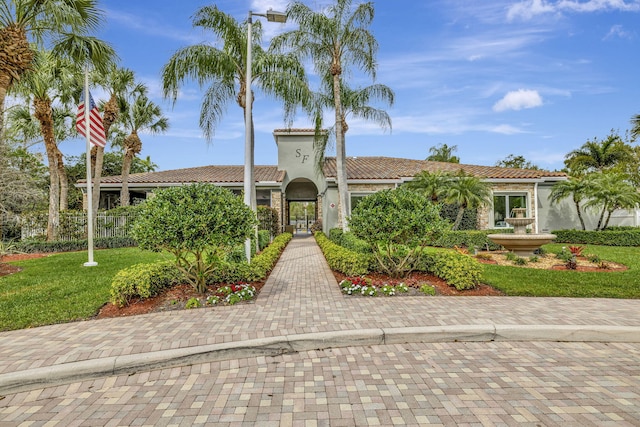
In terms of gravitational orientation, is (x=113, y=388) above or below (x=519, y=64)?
below

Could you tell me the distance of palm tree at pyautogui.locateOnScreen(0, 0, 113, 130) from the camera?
31.3 feet

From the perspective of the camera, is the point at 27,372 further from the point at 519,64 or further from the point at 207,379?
the point at 519,64

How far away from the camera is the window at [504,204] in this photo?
19859 millimetres

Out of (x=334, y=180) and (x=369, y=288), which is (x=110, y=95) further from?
(x=369, y=288)

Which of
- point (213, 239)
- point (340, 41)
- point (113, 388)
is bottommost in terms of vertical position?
point (113, 388)

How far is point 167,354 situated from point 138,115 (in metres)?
23.5

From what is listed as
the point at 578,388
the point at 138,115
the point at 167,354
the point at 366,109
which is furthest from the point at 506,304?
the point at 138,115

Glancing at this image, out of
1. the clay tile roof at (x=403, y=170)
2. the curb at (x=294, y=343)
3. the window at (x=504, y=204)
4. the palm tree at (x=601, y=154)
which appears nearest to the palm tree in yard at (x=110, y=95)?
the clay tile roof at (x=403, y=170)

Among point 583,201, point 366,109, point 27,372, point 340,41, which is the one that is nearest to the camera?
point 27,372

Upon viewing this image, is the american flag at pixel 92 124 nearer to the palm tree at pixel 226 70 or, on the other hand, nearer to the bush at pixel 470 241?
the palm tree at pixel 226 70

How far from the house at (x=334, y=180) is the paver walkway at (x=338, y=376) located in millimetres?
14481

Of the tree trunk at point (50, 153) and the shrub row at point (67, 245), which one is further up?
the tree trunk at point (50, 153)

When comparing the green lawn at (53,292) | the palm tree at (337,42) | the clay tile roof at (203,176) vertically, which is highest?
the palm tree at (337,42)

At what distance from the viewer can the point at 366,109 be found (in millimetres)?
14891
